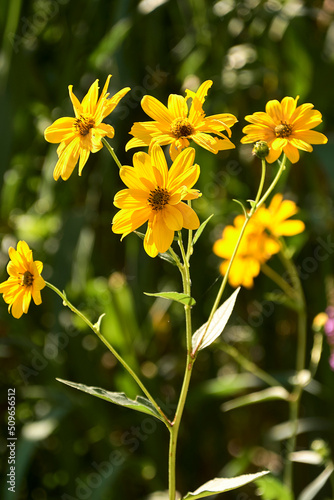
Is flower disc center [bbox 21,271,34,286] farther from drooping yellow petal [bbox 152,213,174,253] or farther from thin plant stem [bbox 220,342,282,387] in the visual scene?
thin plant stem [bbox 220,342,282,387]

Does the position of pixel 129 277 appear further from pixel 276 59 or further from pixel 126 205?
pixel 126 205

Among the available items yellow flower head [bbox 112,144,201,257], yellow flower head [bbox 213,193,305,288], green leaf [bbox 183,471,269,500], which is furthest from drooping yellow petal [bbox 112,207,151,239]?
yellow flower head [bbox 213,193,305,288]

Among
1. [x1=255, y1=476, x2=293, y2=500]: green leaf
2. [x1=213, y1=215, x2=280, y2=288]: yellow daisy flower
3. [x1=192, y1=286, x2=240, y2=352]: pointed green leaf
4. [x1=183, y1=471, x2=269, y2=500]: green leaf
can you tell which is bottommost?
[x1=183, y1=471, x2=269, y2=500]: green leaf

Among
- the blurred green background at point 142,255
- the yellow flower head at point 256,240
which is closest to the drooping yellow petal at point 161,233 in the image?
the yellow flower head at point 256,240

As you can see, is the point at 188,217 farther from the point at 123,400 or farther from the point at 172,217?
the point at 123,400

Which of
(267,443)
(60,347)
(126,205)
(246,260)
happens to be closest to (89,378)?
(60,347)

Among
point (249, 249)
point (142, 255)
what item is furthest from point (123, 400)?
point (142, 255)
